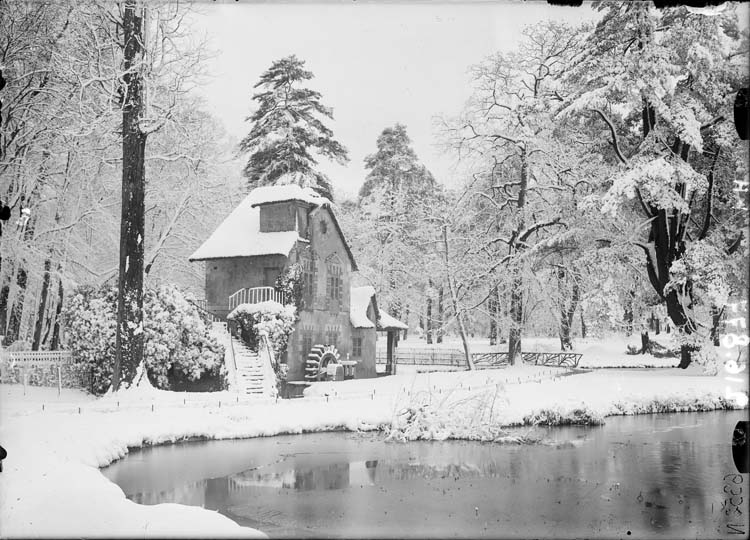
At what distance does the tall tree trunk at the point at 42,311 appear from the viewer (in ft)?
50.9

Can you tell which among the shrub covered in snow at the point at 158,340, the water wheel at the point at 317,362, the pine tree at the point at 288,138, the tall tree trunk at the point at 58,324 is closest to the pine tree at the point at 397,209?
the pine tree at the point at 288,138

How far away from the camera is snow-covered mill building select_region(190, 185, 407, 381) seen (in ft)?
53.3

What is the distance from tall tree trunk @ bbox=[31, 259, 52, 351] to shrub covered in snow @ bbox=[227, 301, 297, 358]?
170 inches

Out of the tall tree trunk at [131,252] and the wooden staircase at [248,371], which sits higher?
the tall tree trunk at [131,252]

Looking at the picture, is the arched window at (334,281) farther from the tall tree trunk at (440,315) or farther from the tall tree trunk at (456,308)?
the tall tree trunk at (440,315)

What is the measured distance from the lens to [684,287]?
47.8 feet

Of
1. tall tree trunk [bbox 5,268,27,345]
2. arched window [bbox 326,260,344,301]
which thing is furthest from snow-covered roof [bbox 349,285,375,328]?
tall tree trunk [bbox 5,268,27,345]

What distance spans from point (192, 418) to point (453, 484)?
501cm

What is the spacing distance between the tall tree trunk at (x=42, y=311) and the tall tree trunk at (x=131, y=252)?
3883 millimetres

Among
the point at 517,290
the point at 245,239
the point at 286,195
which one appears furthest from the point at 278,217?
the point at 517,290

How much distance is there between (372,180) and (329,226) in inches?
80.9

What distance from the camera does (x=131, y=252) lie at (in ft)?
40.7

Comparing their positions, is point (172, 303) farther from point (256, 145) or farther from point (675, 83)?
point (675, 83)

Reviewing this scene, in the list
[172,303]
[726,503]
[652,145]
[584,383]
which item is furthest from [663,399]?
[172,303]
